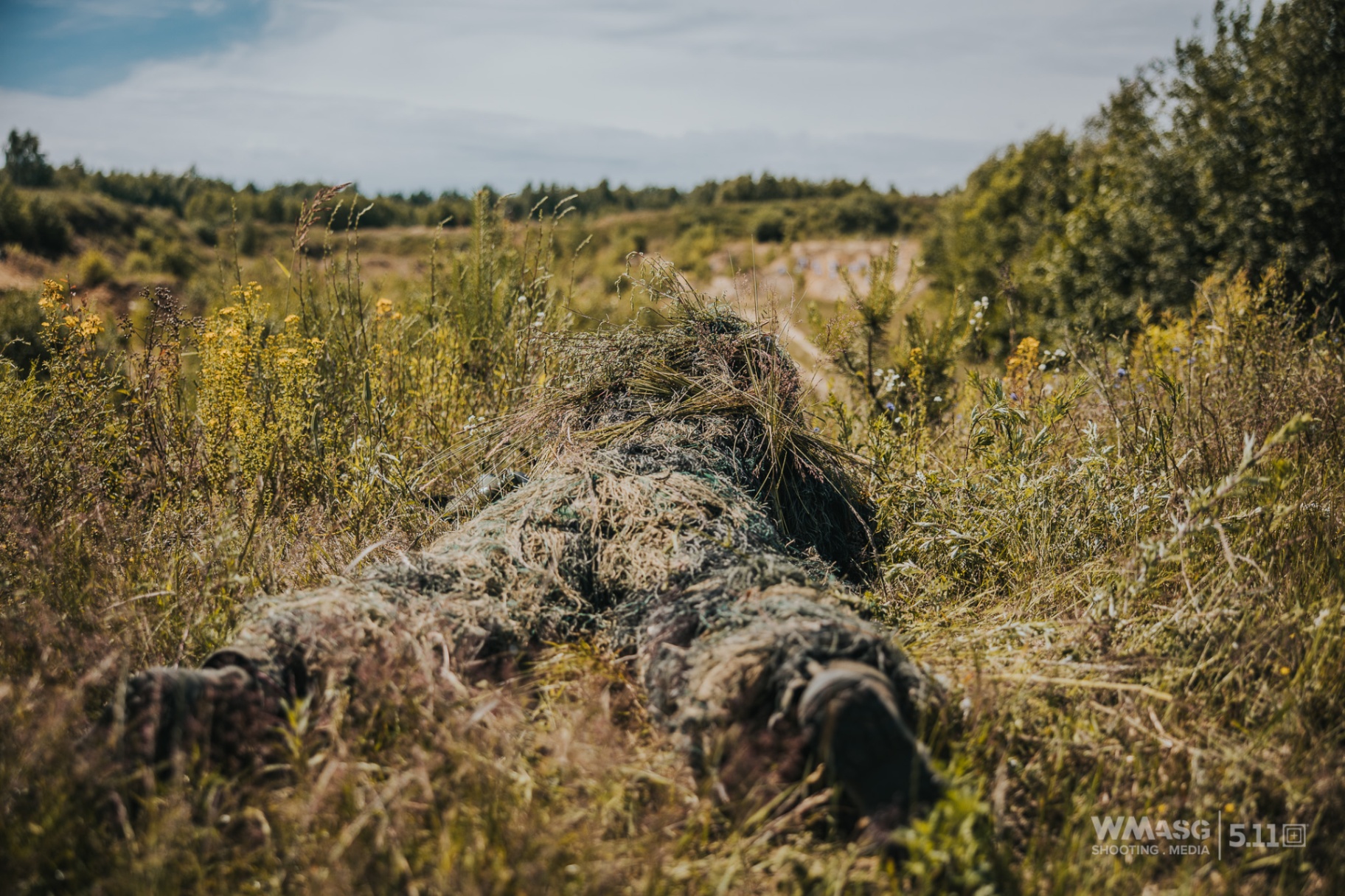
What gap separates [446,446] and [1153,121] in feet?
62.1

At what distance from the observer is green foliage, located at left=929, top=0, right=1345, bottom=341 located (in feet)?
39.6

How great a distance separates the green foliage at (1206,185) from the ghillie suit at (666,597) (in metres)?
4.14


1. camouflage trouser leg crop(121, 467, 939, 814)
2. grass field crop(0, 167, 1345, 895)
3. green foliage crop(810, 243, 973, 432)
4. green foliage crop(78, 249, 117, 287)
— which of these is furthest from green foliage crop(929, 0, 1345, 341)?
green foliage crop(78, 249, 117, 287)

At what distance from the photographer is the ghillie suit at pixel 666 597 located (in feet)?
5.49

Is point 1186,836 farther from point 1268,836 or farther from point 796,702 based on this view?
point 796,702

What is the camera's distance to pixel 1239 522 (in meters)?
2.69

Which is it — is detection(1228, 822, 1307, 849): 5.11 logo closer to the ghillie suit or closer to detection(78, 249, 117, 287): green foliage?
the ghillie suit

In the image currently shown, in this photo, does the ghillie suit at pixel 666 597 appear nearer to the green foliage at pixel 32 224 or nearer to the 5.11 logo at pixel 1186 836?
the 5.11 logo at pixel 1186 836

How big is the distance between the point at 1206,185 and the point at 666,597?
17.2 metres

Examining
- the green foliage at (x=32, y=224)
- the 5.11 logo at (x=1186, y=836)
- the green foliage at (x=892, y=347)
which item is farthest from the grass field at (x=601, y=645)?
the green foliage at (x=32, y=224)

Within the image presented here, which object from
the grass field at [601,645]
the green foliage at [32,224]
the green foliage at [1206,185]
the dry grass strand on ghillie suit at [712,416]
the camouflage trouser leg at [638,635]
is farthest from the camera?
the green foliage at [32,224]

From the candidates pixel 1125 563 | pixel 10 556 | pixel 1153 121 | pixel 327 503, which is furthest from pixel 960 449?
pixel 1153 121

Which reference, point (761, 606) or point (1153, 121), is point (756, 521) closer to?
point (761, 606)

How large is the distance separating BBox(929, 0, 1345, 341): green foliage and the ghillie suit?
4.14 meters
